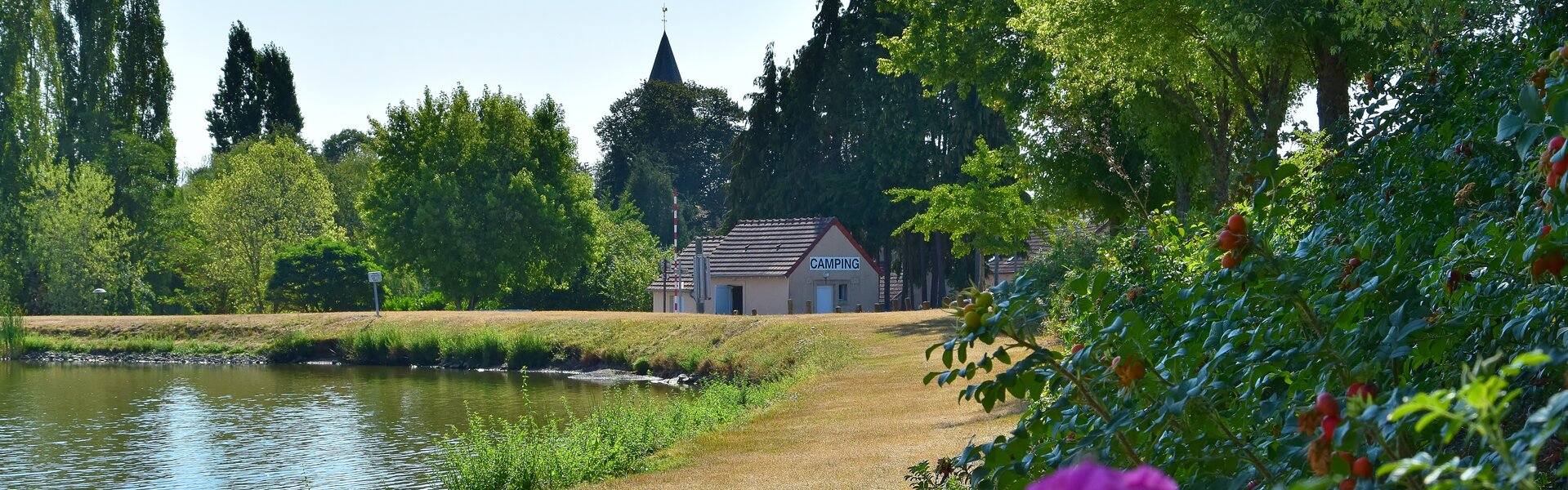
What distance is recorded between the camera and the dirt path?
1196 centimetres

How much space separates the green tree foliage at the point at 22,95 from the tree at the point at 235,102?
2126 cm

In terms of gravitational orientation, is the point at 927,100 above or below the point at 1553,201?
above

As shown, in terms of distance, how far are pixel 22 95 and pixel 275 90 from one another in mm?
24060

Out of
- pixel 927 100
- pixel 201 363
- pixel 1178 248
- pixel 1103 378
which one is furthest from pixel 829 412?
pixel 927 100

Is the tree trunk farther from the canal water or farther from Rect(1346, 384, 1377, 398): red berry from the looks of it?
Rect(1346, 384, 1377, 398): red berry

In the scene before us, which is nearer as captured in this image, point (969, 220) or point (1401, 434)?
point (1401, 434)

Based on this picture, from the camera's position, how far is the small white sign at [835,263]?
52.0 m

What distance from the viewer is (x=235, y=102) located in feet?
267

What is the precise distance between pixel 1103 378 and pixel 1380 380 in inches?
28.7

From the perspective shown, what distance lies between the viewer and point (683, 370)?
33219 millimetres

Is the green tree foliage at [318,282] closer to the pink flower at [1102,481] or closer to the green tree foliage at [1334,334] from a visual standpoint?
the green tree foliage at [1334,334]

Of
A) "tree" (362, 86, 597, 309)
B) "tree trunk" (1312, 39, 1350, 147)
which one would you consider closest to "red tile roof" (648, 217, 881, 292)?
"tree" (362, 86, 597, 309)

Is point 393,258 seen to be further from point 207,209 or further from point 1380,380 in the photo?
Result: point 1380,380

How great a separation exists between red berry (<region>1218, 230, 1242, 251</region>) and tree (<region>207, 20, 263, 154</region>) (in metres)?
84.1
